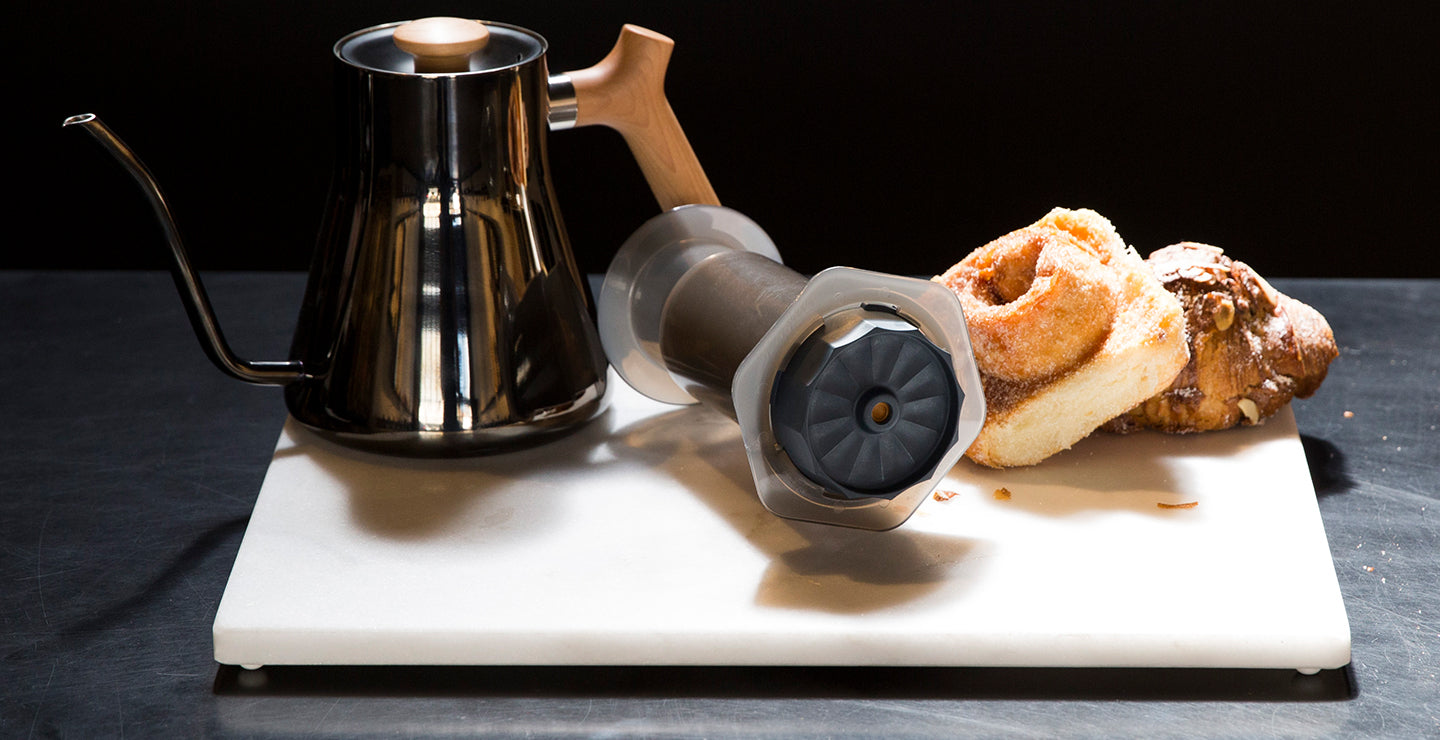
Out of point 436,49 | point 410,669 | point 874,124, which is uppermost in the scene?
point 436,49

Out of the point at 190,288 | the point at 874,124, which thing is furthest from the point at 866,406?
the point at 874,124

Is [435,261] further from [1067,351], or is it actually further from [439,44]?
[1067,351]

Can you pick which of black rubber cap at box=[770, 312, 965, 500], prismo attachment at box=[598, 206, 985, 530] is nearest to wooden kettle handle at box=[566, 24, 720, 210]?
prismo attachment at box=[598, 206, 985, 530]

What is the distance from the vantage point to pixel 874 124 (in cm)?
136

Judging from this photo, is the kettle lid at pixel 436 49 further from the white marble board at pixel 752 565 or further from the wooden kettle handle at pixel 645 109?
the white marble board at pixel 752 565

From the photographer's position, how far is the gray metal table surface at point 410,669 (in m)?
0.68

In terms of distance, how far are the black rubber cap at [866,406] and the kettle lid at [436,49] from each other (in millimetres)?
276

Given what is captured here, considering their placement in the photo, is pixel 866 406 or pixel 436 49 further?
pixel 436 49

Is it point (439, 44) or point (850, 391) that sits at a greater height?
point (439, 44)

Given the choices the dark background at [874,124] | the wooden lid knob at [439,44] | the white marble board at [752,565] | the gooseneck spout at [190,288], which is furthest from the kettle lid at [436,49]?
the dark background at [874,124]

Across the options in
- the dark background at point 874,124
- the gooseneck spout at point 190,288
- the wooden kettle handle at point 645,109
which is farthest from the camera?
the dark background at point 874,124

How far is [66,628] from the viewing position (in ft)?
2.50

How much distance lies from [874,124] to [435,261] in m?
0.62

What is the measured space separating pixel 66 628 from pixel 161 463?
8.3 inches
